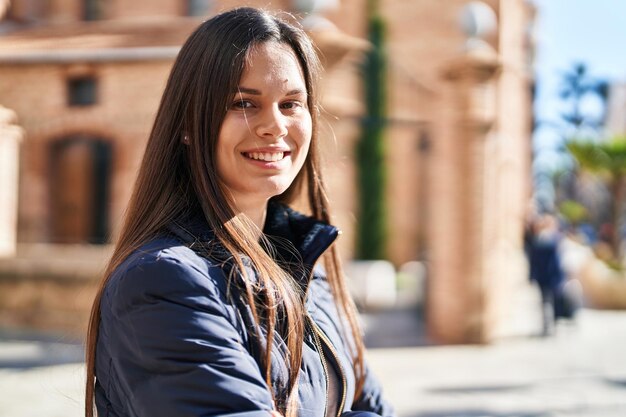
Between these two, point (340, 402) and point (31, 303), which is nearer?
point (340, 402)

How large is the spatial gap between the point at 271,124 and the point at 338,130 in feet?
22.9

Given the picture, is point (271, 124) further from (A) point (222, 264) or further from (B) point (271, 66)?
(A) point (222, 264)

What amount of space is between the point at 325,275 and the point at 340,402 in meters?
0.43

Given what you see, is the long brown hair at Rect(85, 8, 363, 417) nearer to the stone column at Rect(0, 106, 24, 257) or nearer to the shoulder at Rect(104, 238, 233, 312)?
the shoulder at Rect(104, 238, 233, 312)

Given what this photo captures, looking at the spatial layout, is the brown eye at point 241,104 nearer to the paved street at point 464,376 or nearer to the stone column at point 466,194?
the paved street at point 464,376

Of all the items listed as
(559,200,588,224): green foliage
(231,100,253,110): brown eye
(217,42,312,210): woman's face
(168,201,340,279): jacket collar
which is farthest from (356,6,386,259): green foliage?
(559,200,588,224): green foliage

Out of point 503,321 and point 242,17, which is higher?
point 242,17

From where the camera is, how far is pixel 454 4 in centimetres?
2011

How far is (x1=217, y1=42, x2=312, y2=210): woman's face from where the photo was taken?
57.8 inches

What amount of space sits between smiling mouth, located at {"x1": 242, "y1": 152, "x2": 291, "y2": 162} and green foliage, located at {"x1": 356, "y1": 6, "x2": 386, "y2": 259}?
15.4 meters

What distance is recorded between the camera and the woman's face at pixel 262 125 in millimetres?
1469

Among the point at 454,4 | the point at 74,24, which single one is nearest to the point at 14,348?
the point at 74,24

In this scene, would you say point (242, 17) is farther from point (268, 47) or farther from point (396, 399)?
point (396, 399)

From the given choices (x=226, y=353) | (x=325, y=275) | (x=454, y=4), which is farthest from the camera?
(x=454, y=4)
